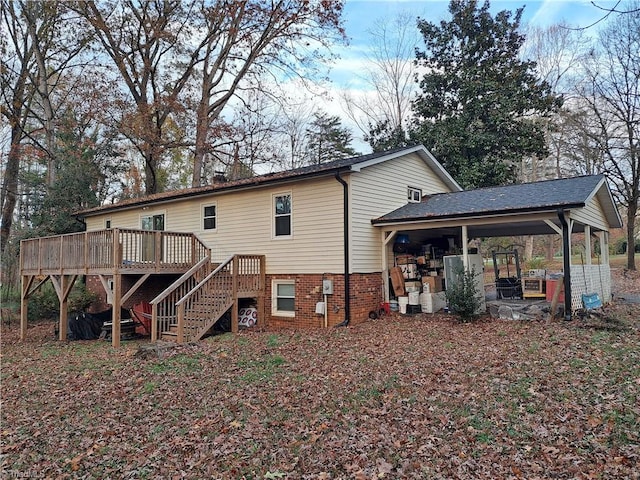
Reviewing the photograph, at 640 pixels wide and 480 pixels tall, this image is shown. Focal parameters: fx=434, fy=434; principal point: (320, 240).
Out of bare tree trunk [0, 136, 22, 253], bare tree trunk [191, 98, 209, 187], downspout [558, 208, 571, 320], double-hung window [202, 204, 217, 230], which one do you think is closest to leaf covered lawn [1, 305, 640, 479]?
downspout [558, 208, 571, 320]

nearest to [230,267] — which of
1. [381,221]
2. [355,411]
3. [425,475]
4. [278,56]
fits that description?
[381,221]

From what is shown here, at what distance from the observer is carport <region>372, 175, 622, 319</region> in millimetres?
9648

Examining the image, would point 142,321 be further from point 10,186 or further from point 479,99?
point 479,99

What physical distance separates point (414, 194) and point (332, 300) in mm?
5041

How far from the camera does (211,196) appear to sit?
47.0 feet

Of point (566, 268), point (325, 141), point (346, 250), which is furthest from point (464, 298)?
point (325, 141)

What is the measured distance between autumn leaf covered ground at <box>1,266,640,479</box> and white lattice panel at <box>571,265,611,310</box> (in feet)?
4.35

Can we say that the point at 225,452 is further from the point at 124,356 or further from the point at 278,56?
the point at 278,56

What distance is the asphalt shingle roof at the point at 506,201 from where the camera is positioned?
9.73 meters

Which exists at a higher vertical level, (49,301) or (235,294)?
(235,294)

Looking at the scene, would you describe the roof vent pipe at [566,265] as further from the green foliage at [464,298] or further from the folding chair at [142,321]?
the folding chair at [142,321]

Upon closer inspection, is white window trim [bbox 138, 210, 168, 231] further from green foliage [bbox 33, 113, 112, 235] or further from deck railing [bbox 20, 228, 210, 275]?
green foliage [bbox 33, 113, 112, 235]

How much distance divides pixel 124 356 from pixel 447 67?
22.7 meters

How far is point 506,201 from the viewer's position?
10914 millimetres
